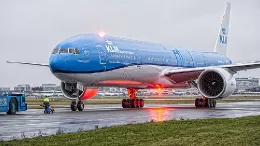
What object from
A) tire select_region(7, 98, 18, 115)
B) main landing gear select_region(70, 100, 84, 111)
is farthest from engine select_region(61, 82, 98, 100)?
tire select_region(7, 98, 18, 115)

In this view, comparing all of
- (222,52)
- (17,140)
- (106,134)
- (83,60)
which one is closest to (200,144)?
(106,134)

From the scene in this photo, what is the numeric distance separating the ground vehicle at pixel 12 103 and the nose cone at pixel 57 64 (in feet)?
10.1

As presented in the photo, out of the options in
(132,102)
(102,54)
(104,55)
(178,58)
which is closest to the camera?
(102,54)

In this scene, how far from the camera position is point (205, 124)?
641 inches

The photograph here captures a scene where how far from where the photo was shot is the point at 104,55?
2898 centimetres

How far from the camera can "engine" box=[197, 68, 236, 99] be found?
30125 millimetres

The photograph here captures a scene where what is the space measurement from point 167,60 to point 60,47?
33.4 ft

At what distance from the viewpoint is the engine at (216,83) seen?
98.8 feet

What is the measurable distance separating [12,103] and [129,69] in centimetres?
810

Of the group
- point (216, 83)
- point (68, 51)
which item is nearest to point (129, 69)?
point (68, 51)

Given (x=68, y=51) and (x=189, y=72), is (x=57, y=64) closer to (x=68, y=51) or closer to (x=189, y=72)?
(x=68, y=51)

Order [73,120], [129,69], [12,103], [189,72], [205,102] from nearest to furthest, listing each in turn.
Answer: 1. [73,120]
2. [12,103]
3. [129,69]
4. [189,72]
5. [205,102]

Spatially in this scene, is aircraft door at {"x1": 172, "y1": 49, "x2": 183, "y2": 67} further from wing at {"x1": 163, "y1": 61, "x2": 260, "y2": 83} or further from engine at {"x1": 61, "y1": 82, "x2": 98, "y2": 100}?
engine at {"x1": 61, "y1": 82, "x2": 98, "y2": 100}

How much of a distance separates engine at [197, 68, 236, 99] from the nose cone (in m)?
9.77
